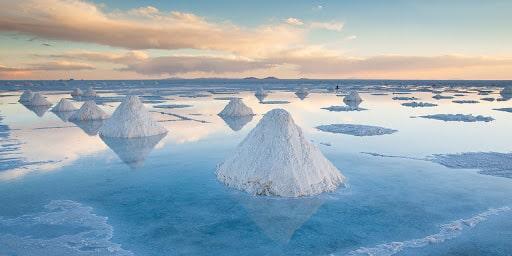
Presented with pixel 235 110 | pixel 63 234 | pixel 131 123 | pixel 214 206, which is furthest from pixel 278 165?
pixel 235 110

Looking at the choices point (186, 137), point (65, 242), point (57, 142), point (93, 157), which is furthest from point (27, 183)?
point (186, 137)

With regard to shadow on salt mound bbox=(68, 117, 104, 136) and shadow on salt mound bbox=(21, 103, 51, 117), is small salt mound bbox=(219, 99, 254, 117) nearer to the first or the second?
shadow on salt mound bbox=(68, 117, 104, 136)

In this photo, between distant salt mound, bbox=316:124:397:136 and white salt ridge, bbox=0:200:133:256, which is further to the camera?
distant salt mound, bbox=316:124:397:136

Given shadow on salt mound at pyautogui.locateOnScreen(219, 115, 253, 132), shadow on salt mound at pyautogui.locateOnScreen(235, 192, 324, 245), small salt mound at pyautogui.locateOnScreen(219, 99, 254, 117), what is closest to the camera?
shadow on salt mound at pyautogui.locateOnScreen(235, 192, 324, 245)

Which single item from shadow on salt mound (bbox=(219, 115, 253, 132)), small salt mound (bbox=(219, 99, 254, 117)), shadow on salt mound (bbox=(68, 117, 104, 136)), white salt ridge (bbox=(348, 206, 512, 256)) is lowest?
white salt ridge (bbox=(348, 206, 512, 256))

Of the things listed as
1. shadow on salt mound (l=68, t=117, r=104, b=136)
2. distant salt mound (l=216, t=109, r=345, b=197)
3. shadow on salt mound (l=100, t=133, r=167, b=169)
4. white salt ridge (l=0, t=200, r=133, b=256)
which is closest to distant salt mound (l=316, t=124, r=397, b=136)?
shadow on salt mound (l=100, t=133, r=167, b=169)

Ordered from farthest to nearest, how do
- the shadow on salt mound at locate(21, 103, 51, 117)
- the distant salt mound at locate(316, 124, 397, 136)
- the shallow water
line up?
1. the shadow on salt mound at locate(21, 103, 51, 117)
2. the distant salt mound at locate(316, 124, 397, 136)
3. the shallow water

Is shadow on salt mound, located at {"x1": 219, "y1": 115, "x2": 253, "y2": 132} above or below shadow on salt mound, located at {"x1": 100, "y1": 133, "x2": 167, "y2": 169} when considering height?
above

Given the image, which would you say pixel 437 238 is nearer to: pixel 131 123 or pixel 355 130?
pixel 355 130

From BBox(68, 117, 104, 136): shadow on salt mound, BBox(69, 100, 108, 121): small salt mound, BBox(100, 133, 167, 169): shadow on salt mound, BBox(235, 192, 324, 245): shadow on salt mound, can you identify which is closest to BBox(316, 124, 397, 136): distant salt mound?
BBox(100, 133, 167, 169): shadow on salt mound
